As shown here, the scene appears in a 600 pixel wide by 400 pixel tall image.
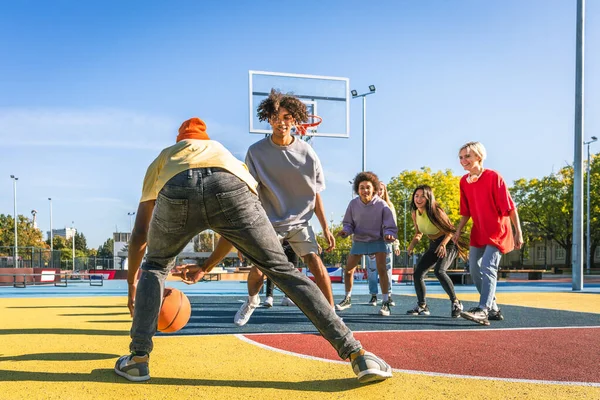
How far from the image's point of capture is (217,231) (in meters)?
3.44

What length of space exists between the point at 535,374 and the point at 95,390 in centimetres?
270

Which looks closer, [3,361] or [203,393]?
[203,393]

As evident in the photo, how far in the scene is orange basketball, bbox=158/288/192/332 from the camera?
4312 millimetres

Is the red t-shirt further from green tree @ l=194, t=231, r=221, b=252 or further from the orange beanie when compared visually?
green tree @ l=194, t=231, r=221, b=252

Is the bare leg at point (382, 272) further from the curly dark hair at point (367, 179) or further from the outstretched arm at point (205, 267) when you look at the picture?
the outstretched arm at point (205, 267)

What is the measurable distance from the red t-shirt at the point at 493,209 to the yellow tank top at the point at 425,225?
1.07m

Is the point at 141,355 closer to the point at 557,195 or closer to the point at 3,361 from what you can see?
the point at 3,361

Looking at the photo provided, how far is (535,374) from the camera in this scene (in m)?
3.73

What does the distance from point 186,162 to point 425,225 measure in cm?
547

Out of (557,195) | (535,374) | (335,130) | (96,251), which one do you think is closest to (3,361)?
(535,374)

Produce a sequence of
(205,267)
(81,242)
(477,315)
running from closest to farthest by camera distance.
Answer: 1. (205,267)
2. (477,315)
3. (81,242)

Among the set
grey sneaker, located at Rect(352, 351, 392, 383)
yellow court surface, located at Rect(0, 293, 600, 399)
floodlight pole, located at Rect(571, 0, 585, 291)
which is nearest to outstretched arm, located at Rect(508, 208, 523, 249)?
yellow court surface, located at Rect(0, 293, 600, 399)

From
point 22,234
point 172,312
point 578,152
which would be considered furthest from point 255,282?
point 22,234

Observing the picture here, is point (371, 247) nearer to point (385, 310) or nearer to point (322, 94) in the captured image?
point (385, 310)
